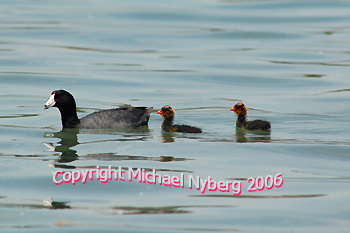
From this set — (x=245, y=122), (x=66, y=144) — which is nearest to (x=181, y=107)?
(x=245, y=122)

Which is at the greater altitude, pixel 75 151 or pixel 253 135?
pixel 253 135

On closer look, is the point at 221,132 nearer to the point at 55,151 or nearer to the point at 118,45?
the point at 55,151

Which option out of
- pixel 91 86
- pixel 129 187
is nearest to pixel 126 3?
pixel 91 86

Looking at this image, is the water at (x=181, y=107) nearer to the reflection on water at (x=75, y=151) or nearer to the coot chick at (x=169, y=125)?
the reflection on water at (x=75, y=151)

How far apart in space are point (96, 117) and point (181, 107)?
2824 mm

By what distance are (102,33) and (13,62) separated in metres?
5.42

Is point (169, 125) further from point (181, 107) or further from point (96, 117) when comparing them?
point (181, 107)

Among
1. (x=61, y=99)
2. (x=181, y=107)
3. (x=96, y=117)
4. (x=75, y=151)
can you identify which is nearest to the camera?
(x=75, y=151)

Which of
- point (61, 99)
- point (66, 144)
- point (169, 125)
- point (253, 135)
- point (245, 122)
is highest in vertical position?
point (61, 99)

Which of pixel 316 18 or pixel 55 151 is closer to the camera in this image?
pixel 55 151

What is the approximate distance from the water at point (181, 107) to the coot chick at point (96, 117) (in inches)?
7.7

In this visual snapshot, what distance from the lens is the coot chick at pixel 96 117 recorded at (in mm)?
12586

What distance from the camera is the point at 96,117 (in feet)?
41.4

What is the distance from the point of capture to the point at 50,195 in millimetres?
8320
